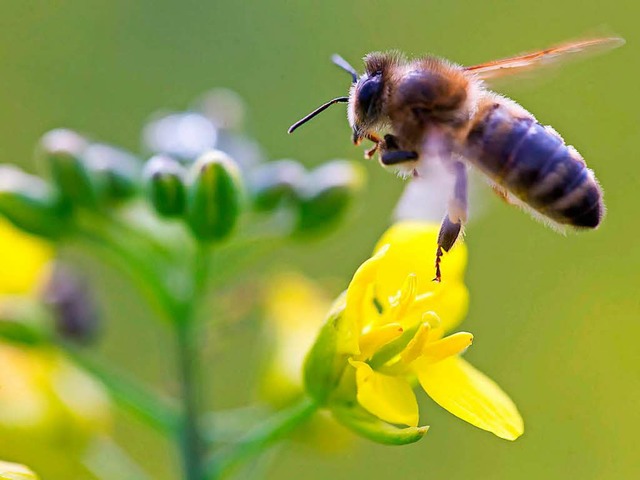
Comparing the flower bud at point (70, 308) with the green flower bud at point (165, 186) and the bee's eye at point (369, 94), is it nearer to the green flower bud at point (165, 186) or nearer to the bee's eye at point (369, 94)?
the green flower bud at point (165, 186)

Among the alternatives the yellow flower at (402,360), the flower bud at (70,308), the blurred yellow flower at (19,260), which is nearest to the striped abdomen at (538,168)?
the yellow flower at (402,360)

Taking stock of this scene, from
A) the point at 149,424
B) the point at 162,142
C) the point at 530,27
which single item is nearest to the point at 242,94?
the point at 530,27

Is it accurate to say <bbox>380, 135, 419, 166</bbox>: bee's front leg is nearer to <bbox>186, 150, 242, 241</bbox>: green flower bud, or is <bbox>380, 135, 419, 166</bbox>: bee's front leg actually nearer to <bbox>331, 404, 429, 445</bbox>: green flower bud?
<bbox>186, 150, 242, 241</bbox>: green flower bud

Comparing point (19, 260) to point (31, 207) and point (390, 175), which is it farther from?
point (390, 175)

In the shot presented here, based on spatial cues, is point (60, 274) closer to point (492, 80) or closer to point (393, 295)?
point (393, 295)

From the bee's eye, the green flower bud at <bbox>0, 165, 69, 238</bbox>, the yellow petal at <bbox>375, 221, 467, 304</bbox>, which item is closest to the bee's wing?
the bee's eye

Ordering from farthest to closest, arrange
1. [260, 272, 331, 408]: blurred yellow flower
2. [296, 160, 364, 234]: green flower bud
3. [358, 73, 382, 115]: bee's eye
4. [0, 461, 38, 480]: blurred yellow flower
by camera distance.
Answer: [260, 272, 331, 408]: blurred yellow flower
[296, 160, 364, 234]: green flower bud
[358, 73, 382, 115]: bee's eye
[0, 461, 38, 480]: blurred yellow flower
